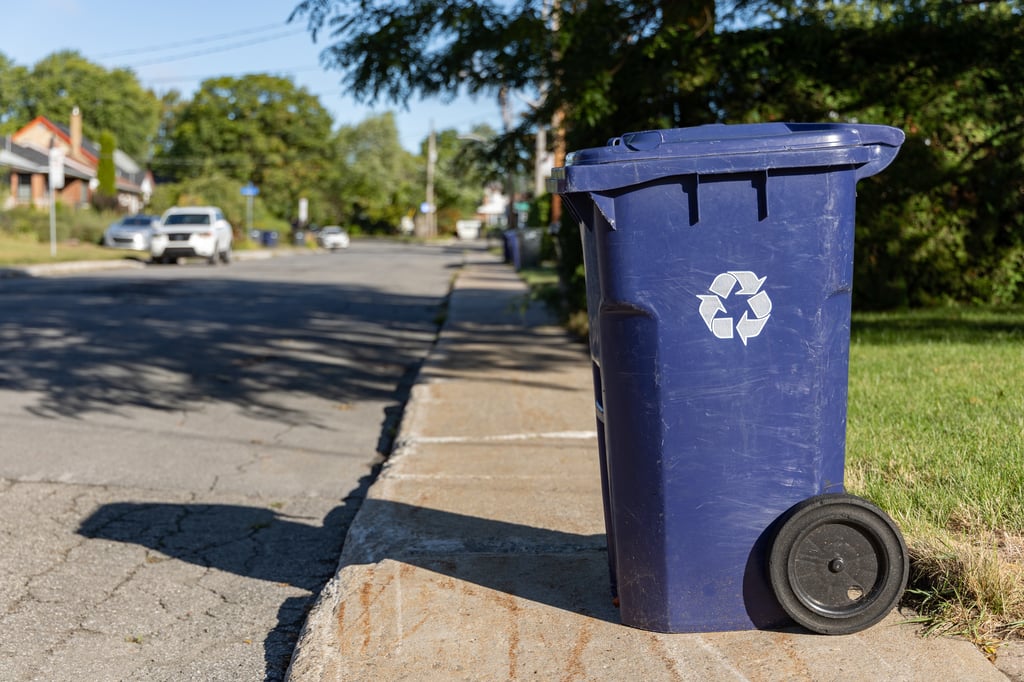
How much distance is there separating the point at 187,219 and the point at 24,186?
3322cm

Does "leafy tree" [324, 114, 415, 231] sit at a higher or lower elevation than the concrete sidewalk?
higher

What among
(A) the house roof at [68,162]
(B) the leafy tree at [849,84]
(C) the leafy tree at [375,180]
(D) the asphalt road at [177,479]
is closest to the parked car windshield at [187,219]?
(D) the asphalt road at [177,479]

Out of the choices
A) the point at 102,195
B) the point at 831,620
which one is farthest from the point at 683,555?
the point at 102,195

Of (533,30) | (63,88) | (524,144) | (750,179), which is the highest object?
(63,88)

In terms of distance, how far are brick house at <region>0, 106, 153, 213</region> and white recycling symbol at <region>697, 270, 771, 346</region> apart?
160 feet

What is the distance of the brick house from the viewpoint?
5897 cm

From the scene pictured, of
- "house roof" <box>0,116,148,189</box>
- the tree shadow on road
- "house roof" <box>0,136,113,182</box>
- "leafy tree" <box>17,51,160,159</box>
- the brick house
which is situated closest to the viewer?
the tree shadow on road

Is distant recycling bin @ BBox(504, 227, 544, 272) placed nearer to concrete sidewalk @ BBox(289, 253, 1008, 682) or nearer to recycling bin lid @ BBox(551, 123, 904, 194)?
concrete sidewalk @ BBox(289, 253, 1008, 682)

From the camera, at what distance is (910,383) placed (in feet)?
23.7

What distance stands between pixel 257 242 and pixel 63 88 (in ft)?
164

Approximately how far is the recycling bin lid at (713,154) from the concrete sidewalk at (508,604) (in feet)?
4.91

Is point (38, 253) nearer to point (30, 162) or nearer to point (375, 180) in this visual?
point (30, 162)

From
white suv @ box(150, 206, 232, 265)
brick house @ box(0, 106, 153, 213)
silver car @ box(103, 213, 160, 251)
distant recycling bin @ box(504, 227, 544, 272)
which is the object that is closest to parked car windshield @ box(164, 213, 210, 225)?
white suv @ box(150, 206, 232, 265)

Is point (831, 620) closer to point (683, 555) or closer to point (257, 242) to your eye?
point (683, 555)
